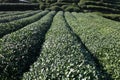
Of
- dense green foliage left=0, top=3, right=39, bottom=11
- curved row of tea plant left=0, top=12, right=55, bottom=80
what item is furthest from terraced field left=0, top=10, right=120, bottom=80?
dense green foliage left=0, top=3, right=39, bottom=11

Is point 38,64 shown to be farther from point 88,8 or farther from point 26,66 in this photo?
point 88,8

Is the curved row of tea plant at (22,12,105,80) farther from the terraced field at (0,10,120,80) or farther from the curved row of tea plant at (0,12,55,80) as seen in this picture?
the curved row of tea plant at (0,12,55,80)

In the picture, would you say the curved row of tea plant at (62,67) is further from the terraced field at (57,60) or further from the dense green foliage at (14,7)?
the dense green foliage at (14,7)

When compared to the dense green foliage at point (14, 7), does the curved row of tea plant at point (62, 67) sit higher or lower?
higher

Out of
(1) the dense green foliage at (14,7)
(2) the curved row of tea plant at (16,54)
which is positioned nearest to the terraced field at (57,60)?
(2) the curved row of tea plant at (16,54)

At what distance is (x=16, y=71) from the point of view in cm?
1661

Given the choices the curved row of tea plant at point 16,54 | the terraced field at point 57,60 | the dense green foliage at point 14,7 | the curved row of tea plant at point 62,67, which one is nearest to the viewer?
the curved row of tea plant at point 62,67

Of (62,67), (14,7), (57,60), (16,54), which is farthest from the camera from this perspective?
(14,7)

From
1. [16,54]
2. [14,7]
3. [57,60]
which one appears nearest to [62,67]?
[57,60]

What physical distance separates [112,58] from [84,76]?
259 inches

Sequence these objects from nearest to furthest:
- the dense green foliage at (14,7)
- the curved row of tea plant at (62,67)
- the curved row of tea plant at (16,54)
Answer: the curved row of tea plant at (62,67)
the curved row of tea plant at (16,54)
the dense green foliage at (14,7)

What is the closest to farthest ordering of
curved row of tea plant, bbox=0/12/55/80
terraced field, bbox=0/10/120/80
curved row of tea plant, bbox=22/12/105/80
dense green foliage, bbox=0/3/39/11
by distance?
1. curved row of tea plant, bbox=22/12/105/80
2. terraced field, bbox=0/10/120/80
3. curved row of tea plant, bbox=0/12/55/80
4. dense green foliage, bbox=0/3/39/11

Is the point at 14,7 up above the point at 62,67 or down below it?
below

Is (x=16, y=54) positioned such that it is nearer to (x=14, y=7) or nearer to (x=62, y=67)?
(x=62, y=67)
